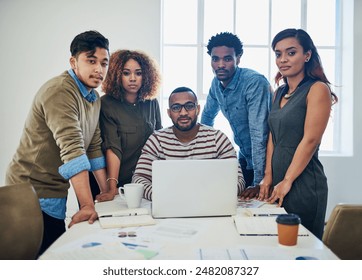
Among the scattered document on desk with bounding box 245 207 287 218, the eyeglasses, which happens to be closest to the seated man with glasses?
the eyeglasses

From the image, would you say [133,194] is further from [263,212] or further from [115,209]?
[263,212]

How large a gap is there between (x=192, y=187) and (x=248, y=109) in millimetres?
1041

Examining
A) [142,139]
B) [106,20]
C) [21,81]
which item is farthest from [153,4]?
[142,139]

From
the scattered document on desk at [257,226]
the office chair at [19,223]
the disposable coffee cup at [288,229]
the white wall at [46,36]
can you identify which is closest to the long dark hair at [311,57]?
the scattered document on desk at [257,226]

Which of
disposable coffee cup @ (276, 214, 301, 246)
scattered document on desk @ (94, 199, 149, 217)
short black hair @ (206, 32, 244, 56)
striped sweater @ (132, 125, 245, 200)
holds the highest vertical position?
short black hair @ (206, 32, 244, 56)

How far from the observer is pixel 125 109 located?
2004mm

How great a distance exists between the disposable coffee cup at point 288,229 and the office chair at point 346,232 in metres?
0.24

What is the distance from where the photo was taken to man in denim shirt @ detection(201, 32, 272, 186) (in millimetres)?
2084

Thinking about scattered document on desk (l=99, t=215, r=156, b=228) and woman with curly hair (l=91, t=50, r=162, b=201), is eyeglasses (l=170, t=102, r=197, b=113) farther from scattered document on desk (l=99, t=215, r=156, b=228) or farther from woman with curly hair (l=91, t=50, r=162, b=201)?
scattered document on desk (l=99, t=215, r=156, b=228)

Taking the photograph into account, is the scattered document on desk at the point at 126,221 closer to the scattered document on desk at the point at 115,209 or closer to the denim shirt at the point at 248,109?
the scattered document on desk at the point at 115,209

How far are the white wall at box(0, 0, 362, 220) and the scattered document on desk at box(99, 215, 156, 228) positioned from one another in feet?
8.55

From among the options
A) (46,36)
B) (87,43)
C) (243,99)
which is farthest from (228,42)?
(46,36)

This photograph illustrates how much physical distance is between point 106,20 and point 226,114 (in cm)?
195

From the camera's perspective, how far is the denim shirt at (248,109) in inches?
81.7
